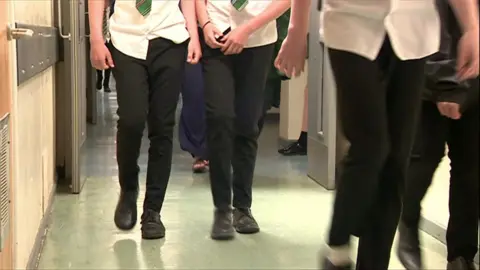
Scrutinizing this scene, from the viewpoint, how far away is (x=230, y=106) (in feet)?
8.58

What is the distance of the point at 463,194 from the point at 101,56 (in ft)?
4.28

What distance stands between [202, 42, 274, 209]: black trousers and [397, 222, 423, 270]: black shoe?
75cm

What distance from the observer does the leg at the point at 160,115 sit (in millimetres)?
2512

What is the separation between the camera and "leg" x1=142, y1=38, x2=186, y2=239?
2.51 m

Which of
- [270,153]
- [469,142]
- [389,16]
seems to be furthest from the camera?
[270,153]

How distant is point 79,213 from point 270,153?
2.10m

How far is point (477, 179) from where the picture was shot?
2.12 meters

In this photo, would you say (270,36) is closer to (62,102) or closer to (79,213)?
(79,213)

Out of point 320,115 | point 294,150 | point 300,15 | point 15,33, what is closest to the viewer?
point 300,15

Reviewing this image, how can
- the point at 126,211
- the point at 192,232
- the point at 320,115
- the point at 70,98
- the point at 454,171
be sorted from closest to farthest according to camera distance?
the point at 454,171 → the point at 126,211 → the point at 192,232 → the point at 70,98 → the point at 320,115

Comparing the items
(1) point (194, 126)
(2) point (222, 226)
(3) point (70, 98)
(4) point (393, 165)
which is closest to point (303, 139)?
(1) point (194, 126)

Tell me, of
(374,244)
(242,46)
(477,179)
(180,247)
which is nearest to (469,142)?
(477,179)

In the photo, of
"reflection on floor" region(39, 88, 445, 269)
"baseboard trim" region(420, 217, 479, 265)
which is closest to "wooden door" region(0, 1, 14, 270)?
"reflection on floor" region(39, 88, 445, 269)

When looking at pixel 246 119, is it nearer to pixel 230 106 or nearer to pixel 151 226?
pixel 230 106
